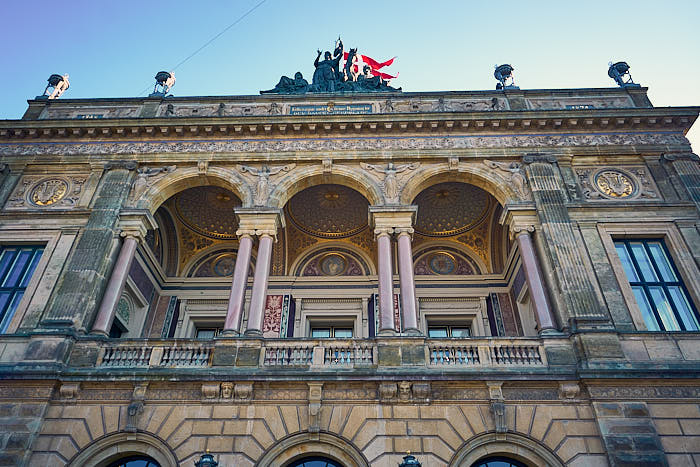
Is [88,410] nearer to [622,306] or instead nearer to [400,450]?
[400,450]

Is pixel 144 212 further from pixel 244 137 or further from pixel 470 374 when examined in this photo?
pixel 470 374

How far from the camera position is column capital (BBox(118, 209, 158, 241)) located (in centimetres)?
1305

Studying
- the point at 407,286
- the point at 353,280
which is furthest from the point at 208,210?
the point at 407,286

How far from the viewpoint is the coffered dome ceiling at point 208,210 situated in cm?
1616

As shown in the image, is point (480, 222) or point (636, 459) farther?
point (480, 222)

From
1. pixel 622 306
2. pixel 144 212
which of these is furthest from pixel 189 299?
pixel 622 306

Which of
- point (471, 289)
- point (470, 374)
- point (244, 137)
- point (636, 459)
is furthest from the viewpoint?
point (471, 289)

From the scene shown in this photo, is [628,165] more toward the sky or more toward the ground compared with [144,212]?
more toward the sky

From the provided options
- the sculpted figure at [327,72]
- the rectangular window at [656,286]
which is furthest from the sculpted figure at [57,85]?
the rectangular window at [656,286]

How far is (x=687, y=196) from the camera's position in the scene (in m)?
13.0

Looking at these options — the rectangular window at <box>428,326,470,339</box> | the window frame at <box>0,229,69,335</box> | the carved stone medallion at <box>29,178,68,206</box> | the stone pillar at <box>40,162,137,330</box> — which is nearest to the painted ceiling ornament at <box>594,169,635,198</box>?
the rectangular window at <box>428,326,470,339</box>

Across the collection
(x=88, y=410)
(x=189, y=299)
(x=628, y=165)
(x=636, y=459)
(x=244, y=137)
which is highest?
(x=244, y=137)

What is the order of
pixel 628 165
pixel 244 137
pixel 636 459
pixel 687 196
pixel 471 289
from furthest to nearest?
pixel 471 289 < pixel 244 137 < pixel 628 165 < pixel 687 196 < pixel 636 459

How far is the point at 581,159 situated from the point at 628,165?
52.3 inches
